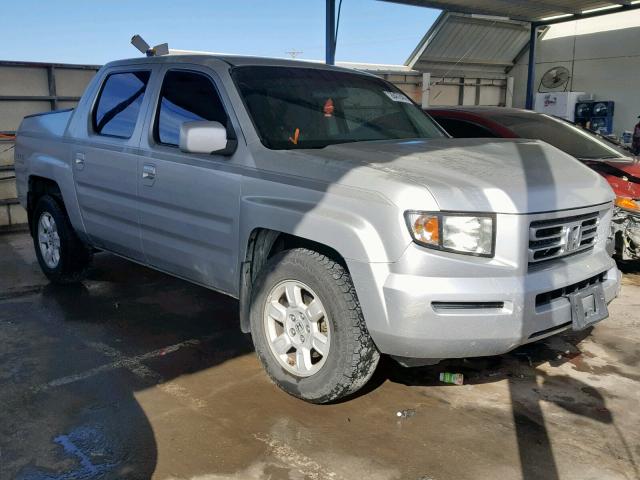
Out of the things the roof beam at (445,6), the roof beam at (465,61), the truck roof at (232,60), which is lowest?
the truck roof at (232,60)

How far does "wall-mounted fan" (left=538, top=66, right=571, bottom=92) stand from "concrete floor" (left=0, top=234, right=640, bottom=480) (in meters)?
17.7

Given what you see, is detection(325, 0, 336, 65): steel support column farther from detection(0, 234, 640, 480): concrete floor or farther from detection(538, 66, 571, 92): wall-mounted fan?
detection(538, 66, 571, 92): wall-mounted fan

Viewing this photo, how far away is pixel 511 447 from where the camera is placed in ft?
9.77

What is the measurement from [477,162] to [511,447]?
1474 millimetres

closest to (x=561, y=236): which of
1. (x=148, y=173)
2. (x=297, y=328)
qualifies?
(x=297, y=328)

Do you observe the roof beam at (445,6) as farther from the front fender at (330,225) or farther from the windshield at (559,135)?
the front fender at (330,225)

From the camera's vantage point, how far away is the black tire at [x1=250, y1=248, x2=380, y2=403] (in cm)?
304

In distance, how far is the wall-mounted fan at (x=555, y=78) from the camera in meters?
20.5

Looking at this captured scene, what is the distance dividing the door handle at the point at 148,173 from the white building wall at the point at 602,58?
61.6 feet

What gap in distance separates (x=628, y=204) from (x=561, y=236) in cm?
293

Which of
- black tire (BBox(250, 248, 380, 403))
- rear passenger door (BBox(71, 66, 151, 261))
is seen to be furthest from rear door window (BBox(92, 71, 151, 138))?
black tire (BBox(250, 248, 380, 403))

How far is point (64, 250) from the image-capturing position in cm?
548

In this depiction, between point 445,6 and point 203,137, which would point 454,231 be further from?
point 445,6

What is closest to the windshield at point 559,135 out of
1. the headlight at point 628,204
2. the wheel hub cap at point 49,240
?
the headlight at point 628,204
